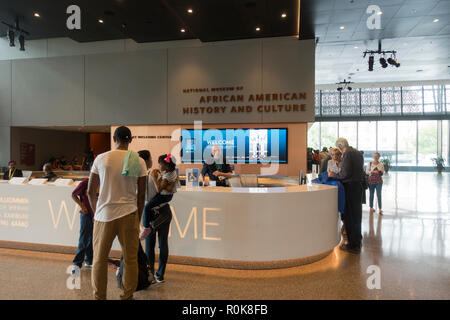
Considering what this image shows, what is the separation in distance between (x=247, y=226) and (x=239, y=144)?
462 cm

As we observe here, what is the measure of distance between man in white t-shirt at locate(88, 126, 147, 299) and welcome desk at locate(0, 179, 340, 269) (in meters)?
1.12

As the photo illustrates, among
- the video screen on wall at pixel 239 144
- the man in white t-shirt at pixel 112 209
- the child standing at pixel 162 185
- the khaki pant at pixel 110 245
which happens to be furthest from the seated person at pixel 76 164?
the khaki pant at pixel 110 245

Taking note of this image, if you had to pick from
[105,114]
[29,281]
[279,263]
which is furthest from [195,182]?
[105,114]

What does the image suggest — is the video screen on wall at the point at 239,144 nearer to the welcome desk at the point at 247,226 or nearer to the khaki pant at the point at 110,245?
the welcome desk at the point at 247,226

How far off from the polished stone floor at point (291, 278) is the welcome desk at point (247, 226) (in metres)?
0.15

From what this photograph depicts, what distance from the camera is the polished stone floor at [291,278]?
2820 mm

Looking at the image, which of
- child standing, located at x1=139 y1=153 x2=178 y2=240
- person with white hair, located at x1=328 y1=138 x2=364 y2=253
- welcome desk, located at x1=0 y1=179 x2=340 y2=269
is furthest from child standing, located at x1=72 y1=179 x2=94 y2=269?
person with white hair, located at x1=328 y1=138 x2=364 y2=253

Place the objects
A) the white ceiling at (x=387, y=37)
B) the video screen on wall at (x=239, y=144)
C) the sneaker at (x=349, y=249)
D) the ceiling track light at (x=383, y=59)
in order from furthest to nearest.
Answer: the ceiling track light at (x=383, y=59)
the video screen on wall at (x=239, y=144)
the white ceiling at (x=387, y=37)
the sneaker at (x=349, y=249)

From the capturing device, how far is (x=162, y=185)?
2.88 m

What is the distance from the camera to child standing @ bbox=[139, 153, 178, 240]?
2.90 metres

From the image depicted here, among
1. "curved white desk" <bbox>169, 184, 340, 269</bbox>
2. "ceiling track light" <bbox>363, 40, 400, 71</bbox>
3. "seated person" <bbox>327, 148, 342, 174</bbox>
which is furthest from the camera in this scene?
"ceiling track light" <bbox>363, 40, 400, 71</bbox>

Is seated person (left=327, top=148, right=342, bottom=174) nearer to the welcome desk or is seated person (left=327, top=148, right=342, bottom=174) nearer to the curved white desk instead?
the welcome desk

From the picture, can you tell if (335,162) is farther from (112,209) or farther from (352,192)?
(112,209)

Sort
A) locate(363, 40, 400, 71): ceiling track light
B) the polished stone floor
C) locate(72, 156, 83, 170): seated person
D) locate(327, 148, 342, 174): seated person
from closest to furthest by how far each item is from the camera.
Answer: the polished stone floor < locate(327, 148, 342, 174): seated person < locate(363, 40, 400, 71): ceiling track light < locate(72, 156, 83, 170): seated person
